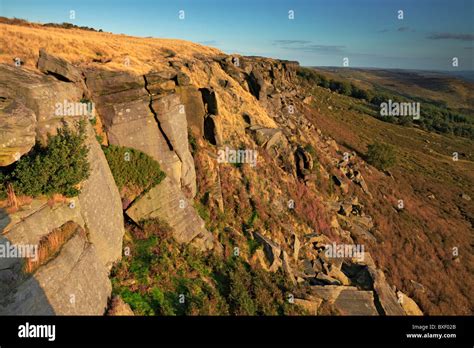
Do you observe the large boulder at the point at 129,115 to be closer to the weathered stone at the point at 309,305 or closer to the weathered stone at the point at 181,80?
the weathered stone at the point at 181,80

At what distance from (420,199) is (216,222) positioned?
39199 millimetres

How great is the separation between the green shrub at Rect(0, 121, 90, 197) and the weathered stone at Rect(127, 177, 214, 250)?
3.83 meters

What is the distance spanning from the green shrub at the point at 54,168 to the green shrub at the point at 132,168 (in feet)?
10.1

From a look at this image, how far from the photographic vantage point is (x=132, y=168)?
15.6 m

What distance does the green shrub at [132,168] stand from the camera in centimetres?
1530

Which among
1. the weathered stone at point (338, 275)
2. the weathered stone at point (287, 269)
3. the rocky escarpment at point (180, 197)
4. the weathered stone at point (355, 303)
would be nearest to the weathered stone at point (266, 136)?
the rocky escarpment at point (180, 197)

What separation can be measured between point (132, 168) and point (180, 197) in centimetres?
285

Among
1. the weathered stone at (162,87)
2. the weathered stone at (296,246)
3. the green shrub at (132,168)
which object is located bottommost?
the weathered stone at (296,246)

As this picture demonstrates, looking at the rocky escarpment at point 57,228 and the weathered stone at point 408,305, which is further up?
the rocky escarpment at point 57,228

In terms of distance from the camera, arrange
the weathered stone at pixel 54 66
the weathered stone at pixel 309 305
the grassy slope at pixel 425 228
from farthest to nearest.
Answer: the grassy slope at pixel 425 228 → the weathered stone at pixel 309 305 → the weathered stone at pixel 54 66

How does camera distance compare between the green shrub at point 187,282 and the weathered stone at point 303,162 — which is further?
the weathered stone at point 303,162

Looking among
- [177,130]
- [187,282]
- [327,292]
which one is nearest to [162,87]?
[177,130]
